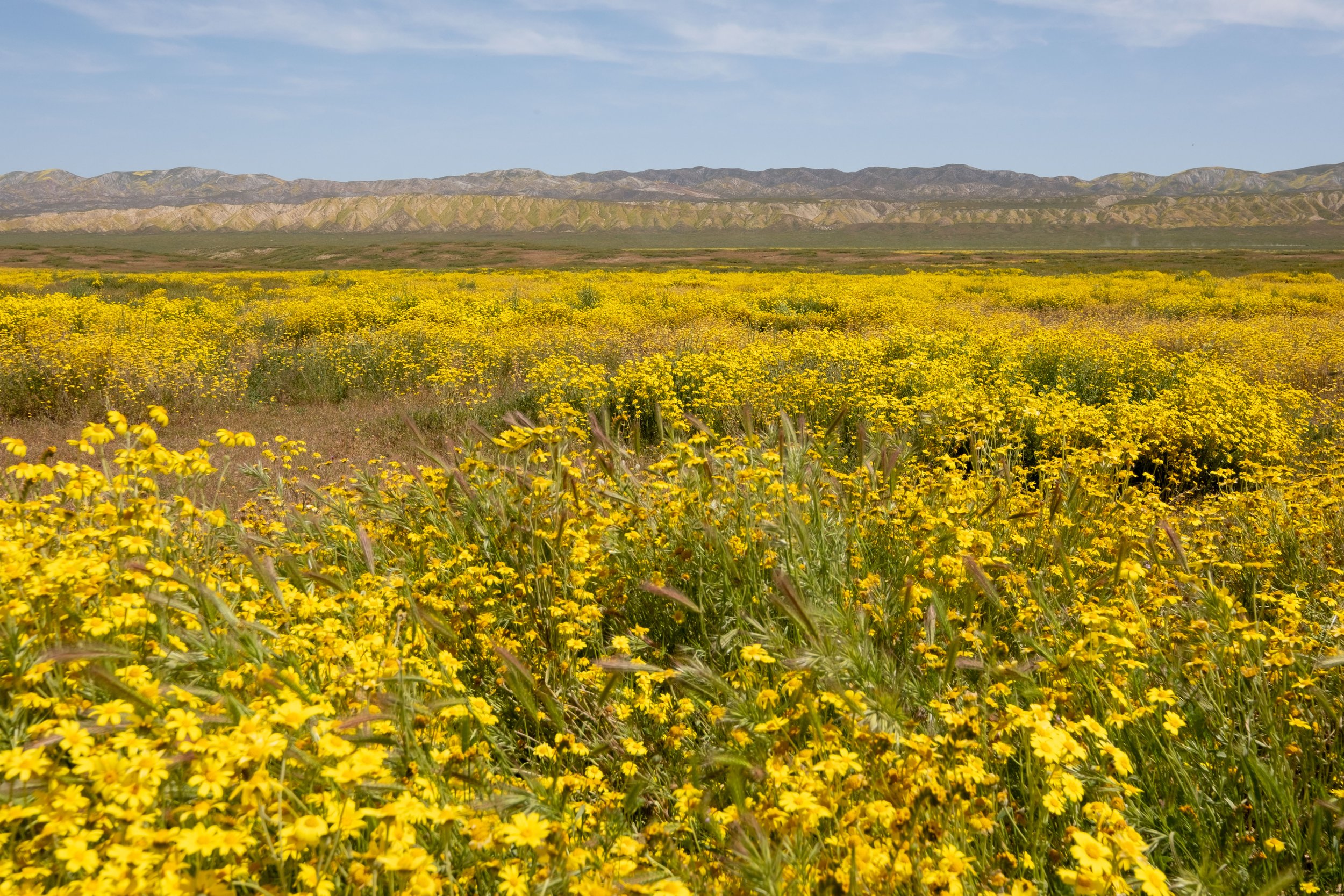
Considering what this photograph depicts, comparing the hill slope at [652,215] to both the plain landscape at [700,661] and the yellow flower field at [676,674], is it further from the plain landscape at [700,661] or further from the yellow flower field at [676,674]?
the yellow flower field at [676,674]

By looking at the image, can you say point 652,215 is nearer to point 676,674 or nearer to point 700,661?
point 700,661

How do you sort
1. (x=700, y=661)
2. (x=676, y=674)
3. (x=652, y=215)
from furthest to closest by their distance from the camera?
(x=652, y=215)
(x=700, y=661)
(x=676, y=674)

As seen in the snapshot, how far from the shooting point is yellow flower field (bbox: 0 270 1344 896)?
5.19 ft

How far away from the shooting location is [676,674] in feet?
7.31

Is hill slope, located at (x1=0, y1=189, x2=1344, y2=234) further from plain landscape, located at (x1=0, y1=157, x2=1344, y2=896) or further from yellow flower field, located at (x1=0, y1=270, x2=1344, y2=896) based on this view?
yellow flower field, located at (x1=0, y1=270, x2=1344, y2=896)

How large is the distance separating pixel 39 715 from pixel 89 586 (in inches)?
14.0

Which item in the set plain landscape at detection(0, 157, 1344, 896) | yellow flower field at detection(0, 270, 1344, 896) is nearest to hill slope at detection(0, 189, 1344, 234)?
plain landscape at detection(0, 157, 1344, 896)

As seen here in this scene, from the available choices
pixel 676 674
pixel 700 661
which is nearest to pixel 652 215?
pixel 700 661

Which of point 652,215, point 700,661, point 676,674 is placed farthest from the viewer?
point 652,215

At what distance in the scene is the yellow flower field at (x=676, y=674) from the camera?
1.58 metres

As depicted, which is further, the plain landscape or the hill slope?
the hill slope

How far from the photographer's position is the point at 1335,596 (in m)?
3.44

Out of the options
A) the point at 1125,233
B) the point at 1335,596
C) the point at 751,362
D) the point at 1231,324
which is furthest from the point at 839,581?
the point at 1125,233

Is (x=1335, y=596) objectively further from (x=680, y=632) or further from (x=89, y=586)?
(x=89, y=586)
